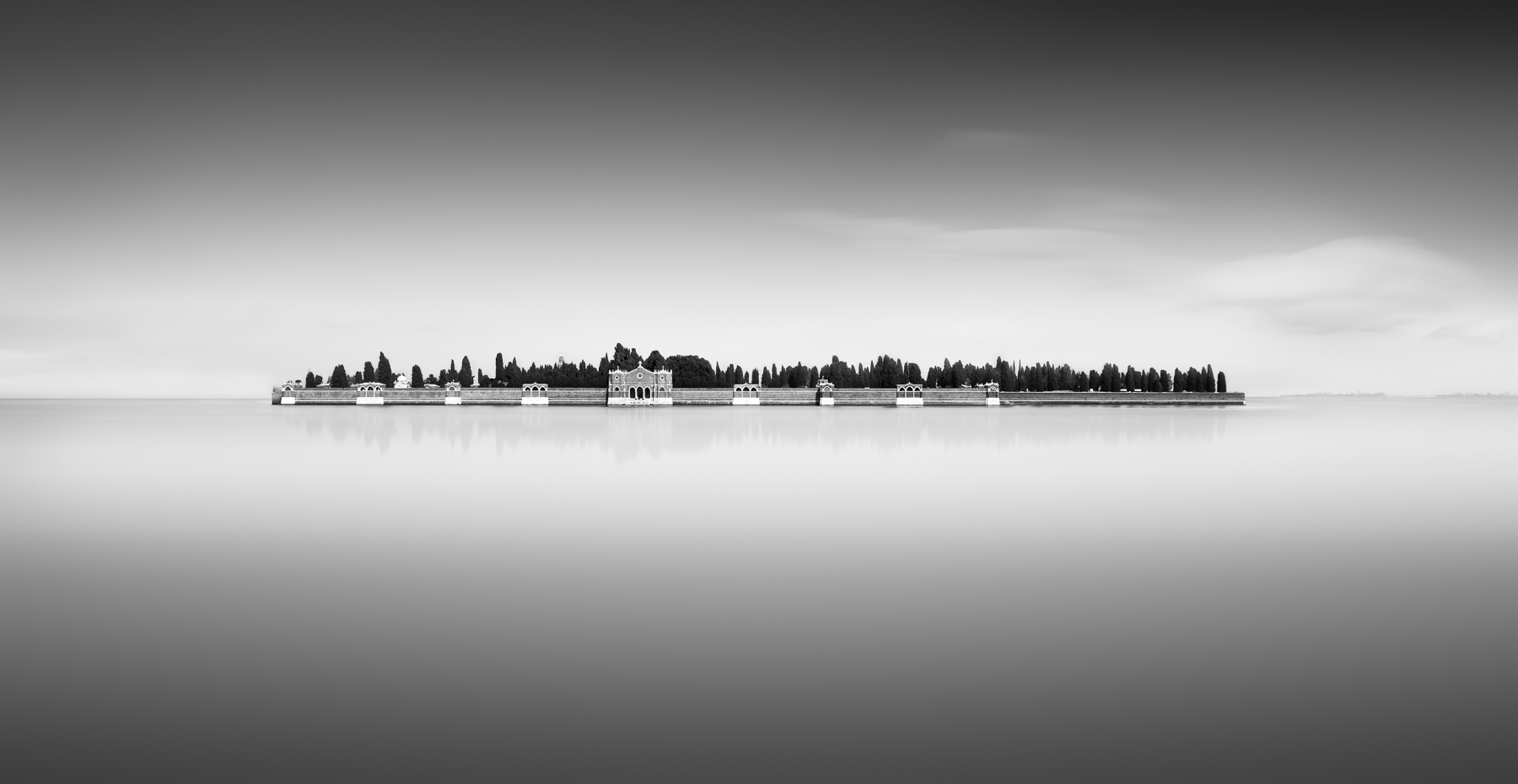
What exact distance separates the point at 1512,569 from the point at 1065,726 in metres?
7.60

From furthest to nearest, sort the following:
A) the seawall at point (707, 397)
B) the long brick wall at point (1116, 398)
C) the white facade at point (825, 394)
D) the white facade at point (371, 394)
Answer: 1. the long brick wall at point (1116, 398)
2. the white facade at point (825, 394)
3. the seawall at point (707, 397)
4. the white facade at point (371, 394)

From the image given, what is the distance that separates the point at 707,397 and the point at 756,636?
91.3 m

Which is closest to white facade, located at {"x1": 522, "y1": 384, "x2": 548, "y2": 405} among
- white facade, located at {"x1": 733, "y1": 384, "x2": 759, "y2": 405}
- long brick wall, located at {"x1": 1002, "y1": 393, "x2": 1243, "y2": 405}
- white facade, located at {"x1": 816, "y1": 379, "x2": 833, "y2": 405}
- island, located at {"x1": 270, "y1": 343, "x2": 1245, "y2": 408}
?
island, located at {"x1": 270, "y1": 343, "x2": 1245, "y2": 408}

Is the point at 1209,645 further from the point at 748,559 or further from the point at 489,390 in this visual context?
the point at 489,390

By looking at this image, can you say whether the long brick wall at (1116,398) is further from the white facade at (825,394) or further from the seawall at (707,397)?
the white facade at (825,394)

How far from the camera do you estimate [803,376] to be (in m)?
99.9

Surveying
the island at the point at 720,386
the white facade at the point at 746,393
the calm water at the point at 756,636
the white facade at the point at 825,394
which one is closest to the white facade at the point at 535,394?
the island at the point at 720,386

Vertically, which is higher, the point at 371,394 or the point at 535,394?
the point at 371,394

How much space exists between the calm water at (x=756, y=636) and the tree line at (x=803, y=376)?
83705 millimetres

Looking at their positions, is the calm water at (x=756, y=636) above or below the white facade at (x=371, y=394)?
below

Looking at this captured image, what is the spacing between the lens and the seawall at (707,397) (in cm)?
9706

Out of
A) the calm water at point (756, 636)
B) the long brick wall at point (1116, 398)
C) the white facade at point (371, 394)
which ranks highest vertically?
the white facade at point (371, 394)

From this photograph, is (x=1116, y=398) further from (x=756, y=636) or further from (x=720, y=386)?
(x=756, y=636)

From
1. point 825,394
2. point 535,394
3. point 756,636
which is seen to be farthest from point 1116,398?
point 756,636
